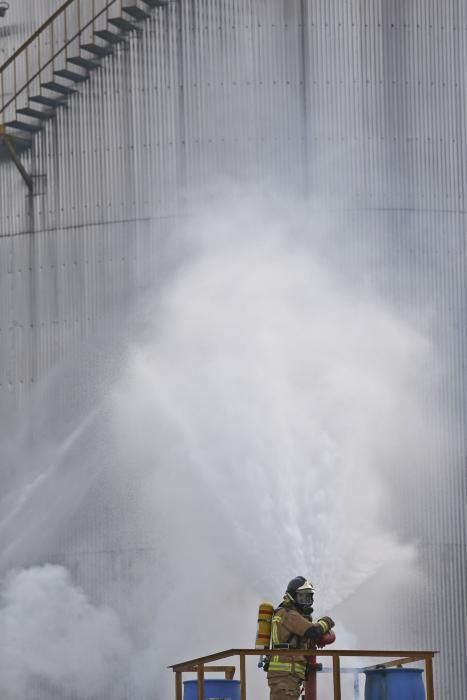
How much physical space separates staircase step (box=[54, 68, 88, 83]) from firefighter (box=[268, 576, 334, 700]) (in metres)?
11.0

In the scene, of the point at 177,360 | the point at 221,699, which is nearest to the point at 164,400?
the point at 177,360

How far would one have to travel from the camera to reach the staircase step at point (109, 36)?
24.7 meters

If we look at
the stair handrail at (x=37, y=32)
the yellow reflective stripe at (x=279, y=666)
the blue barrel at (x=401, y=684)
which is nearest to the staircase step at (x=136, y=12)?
the stair handrail at (x=37, y=32)

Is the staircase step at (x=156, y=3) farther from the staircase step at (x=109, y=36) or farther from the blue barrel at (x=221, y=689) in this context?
the blue barrel at (x=221, y=689)

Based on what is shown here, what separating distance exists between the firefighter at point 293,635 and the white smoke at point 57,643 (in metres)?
6.56

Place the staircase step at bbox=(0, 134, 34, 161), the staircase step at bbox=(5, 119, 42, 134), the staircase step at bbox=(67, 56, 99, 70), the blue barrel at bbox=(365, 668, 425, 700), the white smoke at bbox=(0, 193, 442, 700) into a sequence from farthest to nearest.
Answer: the staircase step at bbox=(0, 134, 34, 161)
the staircase step at bbox=(5, 119, 42, 134)
the staircase step at bbox=(67, 56, 99, 70)
the white smoke at bbox=(0, 193, 442, 700)
the blue barrel at bbox=(365, 668, 425, 700)

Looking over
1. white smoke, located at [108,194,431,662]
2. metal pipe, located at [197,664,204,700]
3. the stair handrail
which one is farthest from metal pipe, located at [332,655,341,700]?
the stair handrail

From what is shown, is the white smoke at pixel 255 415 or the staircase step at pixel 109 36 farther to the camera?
the staircase step at pixel 109 36

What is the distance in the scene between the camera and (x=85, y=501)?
23.9m

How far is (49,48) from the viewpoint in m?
25.9

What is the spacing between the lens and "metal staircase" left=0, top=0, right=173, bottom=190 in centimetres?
2494

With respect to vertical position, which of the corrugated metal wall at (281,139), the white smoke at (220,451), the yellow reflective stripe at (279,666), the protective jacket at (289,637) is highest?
the corrugated metal wall at (281,139)

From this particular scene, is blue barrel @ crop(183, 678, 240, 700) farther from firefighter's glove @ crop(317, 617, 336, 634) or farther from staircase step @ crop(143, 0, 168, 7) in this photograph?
staircase step @ crop(143, 0, 168, 7)

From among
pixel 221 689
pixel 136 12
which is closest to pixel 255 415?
pixel 221 689
